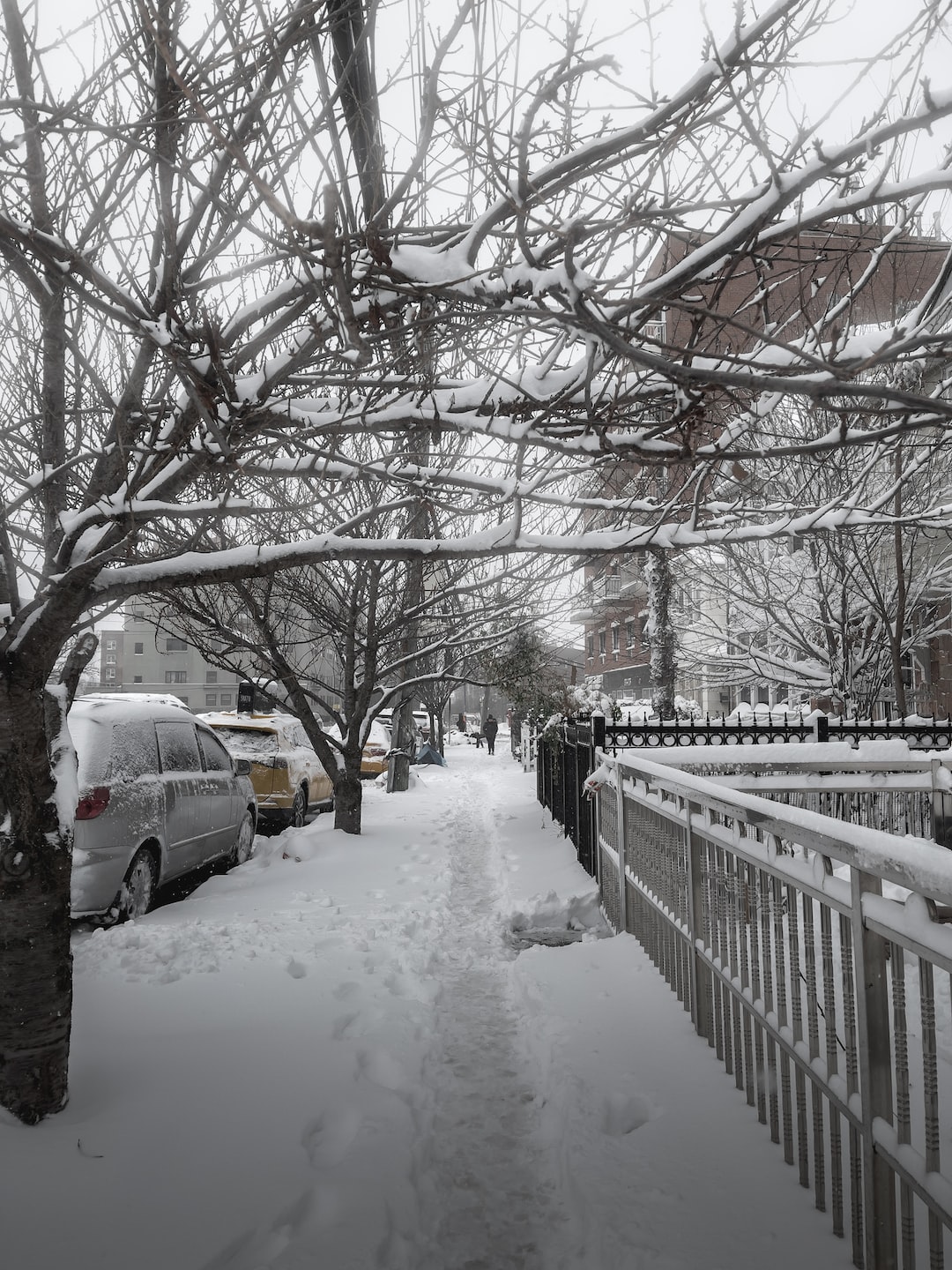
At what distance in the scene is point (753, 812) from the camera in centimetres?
321

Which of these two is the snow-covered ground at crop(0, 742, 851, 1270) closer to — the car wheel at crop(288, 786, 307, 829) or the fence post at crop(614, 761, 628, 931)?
the fence post at crop(614, 761, 628, 931)

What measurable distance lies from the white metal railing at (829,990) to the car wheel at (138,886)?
170 inches

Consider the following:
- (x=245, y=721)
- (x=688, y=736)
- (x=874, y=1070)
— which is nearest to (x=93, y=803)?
(x=874, y=1070)

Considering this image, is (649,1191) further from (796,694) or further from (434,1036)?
(796,694)

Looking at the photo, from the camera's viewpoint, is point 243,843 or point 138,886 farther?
point 243,843

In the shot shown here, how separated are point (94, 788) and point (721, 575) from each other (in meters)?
13.7

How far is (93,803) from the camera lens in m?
6.34

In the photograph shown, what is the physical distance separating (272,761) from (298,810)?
3.33ft

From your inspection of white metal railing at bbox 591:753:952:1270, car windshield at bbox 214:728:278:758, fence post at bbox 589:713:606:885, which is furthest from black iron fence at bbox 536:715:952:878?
car windshield at bbox 214:728:278:758

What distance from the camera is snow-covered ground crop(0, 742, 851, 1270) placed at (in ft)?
8.79

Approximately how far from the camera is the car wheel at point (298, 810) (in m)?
12.6

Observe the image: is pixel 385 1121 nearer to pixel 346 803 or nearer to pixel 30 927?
pixel 30 927

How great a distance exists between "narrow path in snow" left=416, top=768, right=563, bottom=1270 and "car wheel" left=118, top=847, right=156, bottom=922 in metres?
2.60

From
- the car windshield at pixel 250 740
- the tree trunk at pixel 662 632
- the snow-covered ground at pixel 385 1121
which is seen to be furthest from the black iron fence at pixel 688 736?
the tree trunk at pixel 662 632
